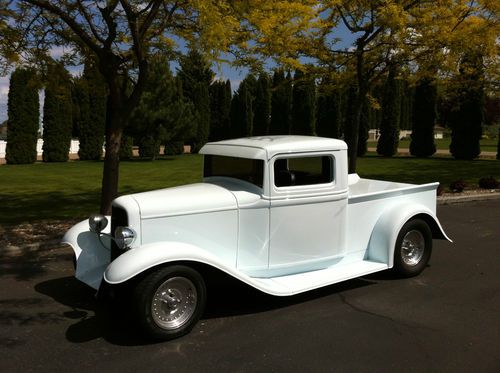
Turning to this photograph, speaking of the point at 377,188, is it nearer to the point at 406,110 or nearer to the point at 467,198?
the point at 467,198

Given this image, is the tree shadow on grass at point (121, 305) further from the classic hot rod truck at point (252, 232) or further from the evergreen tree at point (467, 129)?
the evergreen tree at point (467, 129)

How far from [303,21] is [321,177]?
18.5ft

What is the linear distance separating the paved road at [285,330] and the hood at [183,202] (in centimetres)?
92

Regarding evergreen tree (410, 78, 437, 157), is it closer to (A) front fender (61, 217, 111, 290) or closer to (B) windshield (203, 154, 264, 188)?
(B) windshield (203, 154, 264, 188)

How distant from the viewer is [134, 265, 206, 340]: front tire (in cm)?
385

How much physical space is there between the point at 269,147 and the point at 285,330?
1.71 metres

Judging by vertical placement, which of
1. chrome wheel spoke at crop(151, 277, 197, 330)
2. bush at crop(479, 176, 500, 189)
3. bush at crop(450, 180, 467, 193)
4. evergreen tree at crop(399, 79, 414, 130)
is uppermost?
evergreen tree at crop(399, 79, 414, 130)

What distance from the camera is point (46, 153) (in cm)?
2306

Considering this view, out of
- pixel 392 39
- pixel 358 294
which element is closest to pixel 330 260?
pixel 358 294

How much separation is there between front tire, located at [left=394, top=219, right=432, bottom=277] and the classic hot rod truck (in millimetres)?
13

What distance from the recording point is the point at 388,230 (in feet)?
17.6

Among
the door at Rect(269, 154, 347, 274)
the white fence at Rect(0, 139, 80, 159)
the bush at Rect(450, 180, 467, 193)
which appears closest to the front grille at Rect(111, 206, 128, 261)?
the door at Rect(269, 154, 347, 274)

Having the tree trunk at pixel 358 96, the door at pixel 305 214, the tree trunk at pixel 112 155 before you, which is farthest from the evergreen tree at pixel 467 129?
the door at pixel 305 214

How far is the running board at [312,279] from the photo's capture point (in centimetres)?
447
